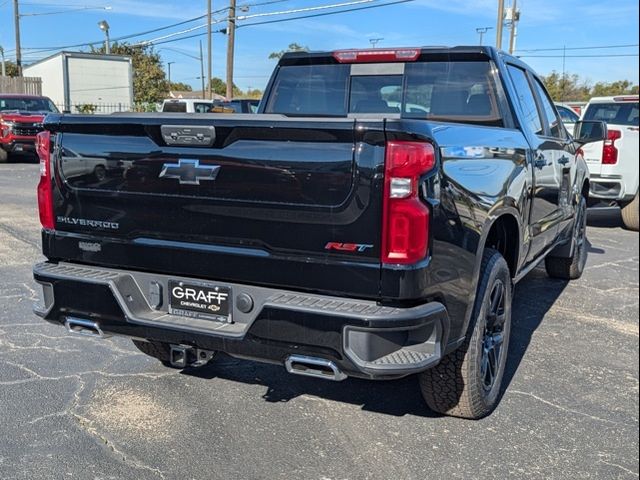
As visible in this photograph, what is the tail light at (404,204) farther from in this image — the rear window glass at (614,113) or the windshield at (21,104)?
the windshield at (21,104)

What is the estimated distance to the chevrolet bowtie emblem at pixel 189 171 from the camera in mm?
2967

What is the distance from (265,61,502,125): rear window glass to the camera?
4383 mm

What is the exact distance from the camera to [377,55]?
475 cm

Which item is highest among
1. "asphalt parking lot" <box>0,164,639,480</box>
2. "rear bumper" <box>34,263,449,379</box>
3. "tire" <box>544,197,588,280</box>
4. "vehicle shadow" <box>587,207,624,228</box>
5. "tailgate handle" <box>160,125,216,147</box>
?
"tailgate handle" <box>160,125,216,147</box>

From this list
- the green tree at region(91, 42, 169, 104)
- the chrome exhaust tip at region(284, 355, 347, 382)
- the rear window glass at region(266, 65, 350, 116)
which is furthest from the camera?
the green tree at region(91, 42, 169, 104)

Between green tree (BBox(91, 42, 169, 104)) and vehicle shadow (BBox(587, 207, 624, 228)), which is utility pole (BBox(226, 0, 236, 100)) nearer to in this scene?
green tree (BBox(91, 42, 169, 104))

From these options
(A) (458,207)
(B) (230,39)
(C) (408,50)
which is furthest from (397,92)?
(B) (230,39)

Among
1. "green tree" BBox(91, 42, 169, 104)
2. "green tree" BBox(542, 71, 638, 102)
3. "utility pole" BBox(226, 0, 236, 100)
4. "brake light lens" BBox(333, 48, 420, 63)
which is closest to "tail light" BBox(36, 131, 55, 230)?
"brake light lens" BBox(333, 48, 420, 63)

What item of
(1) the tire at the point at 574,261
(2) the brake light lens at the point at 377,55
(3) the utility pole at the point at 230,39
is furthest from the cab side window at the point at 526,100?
(3) the utility pole at the point at 230,39

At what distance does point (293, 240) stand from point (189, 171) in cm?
60

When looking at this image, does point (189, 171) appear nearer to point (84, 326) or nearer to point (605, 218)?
point (84, 326)

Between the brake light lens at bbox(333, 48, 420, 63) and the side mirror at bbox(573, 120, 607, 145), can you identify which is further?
the side mirror at bbox(573, 120, 607, 145)

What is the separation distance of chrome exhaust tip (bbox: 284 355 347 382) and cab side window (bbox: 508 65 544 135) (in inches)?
93.8

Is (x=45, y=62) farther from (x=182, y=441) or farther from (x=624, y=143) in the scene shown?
(x=182, y=441)
